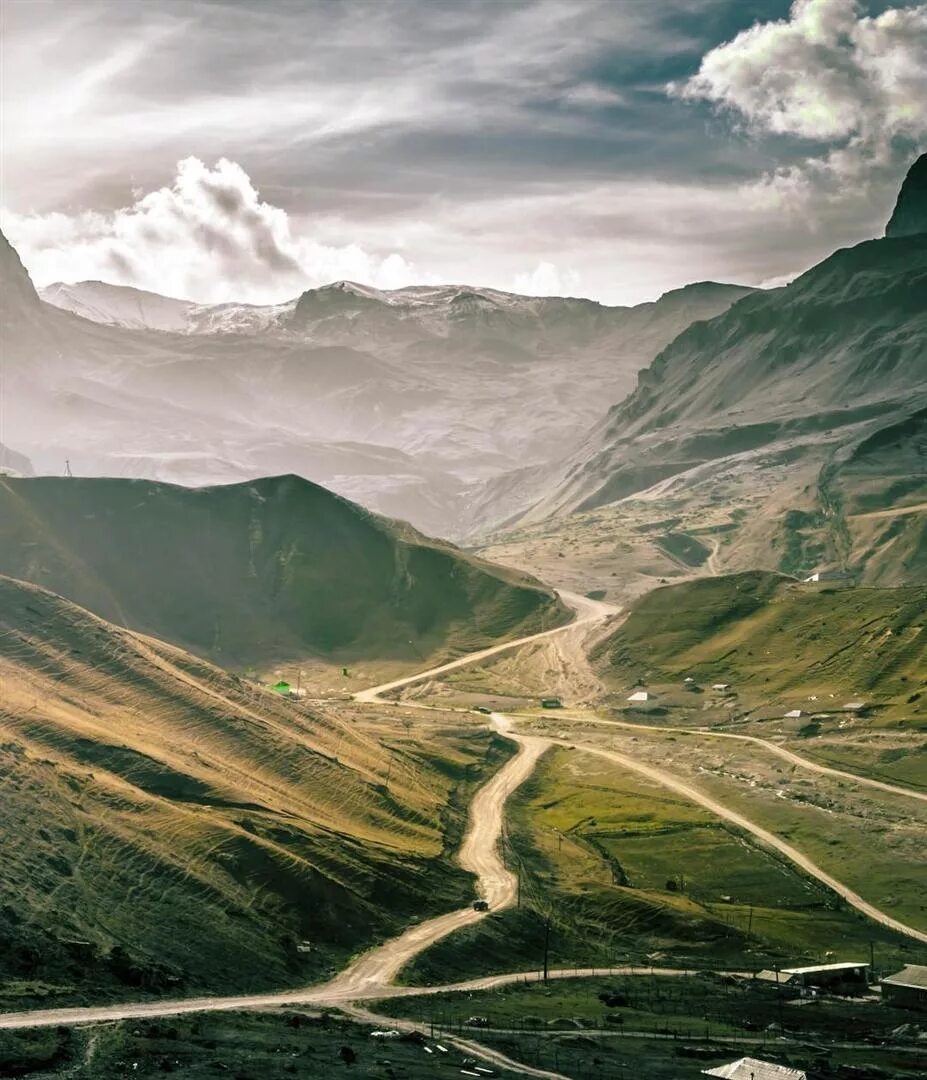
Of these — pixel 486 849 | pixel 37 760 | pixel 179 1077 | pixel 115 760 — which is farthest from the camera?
pixel 486 849

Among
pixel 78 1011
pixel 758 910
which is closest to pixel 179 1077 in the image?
pixel 78 1011

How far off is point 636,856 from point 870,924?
38.6 meters

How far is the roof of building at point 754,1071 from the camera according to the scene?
98.0 m

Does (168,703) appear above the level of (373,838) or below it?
above

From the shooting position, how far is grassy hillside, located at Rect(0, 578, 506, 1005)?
113438 mm

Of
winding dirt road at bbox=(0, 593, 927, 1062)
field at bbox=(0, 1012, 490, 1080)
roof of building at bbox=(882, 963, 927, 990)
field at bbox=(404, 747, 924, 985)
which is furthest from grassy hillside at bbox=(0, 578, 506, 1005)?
roof of building at bbox=(882, 963, 927, 990)

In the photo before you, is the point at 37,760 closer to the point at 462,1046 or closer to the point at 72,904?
the point at 72,904

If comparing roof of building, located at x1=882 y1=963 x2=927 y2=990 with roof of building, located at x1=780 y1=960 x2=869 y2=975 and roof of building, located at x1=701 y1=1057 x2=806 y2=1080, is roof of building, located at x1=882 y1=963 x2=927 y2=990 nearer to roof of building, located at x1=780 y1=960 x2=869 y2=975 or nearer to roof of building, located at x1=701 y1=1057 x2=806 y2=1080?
roof of building, located at x1=780 y1=960 x2=869 y2=975

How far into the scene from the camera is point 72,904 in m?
118

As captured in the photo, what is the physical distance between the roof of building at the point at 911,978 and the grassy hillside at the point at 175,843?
51132mm

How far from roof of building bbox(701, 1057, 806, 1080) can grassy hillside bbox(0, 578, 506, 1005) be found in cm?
4160

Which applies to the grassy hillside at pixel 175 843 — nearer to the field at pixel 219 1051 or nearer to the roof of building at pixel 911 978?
the field at pixel 219 1051

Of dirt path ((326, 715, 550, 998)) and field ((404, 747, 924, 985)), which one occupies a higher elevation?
dirt path ((326, 715, 550, 998))

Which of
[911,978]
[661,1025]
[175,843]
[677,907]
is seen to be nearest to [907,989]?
[911,978]
